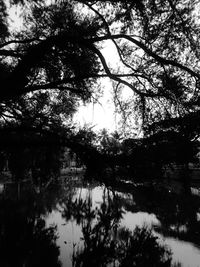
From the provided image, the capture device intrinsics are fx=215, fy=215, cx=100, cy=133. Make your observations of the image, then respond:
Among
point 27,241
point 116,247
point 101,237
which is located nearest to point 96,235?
point 101,237

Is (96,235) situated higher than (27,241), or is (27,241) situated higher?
(27,241)

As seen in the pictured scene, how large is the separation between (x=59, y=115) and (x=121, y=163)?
7.74m

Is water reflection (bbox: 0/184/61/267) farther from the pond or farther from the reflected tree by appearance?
the reflected tree

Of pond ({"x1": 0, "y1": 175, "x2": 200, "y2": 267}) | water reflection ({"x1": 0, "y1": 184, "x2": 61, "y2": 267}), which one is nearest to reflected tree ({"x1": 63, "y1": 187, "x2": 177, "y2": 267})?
pond ({"x1": 0, "y1": 175, "x2": 200, "y2": 267})

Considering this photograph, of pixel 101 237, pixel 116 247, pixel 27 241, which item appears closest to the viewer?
pixel 116 247

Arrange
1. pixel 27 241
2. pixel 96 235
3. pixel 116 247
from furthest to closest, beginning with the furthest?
pixel 96 235 < pixel 27 241 < pixel 116 247

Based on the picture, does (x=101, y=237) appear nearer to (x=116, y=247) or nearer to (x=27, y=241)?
(x=116, y=247)

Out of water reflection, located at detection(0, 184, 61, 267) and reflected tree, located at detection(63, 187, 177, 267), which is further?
reflected tree, located at detection(63, 187, 177, 267)

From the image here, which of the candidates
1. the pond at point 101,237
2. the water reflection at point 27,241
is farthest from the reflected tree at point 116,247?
the water reflection at point 27,241

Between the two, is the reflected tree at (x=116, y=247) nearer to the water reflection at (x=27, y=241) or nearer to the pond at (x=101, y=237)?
the pond at (x=101, y=237)

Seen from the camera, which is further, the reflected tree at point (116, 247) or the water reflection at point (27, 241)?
the reflected tree at point (116, 247)

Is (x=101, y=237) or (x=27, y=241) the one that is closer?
(x=27, y=241)

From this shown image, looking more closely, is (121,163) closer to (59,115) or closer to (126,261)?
(126,261)

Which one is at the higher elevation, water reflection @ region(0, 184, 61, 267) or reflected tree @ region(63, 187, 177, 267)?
water reflection @ region(0, 184, 61, 267)
